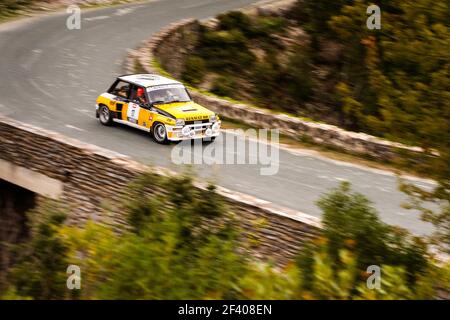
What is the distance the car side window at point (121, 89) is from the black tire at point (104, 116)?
47cm

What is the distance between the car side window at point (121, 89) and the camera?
19.9 m

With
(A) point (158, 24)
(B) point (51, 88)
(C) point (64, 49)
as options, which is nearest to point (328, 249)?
(B) point (51, 88)

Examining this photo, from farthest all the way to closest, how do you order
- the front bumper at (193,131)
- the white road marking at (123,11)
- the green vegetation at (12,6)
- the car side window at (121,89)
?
the white road marking at (123,11)
the green vegetation at (12,6)
the car side window at (121,89)
the front bumper at (193,131)

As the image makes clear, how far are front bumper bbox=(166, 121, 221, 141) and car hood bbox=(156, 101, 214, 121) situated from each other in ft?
0.65

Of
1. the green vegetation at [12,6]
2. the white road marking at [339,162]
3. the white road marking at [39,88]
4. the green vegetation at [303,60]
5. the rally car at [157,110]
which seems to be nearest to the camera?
the white road marking at [339,162]

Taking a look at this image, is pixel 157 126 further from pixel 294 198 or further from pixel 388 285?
pixel 388 285

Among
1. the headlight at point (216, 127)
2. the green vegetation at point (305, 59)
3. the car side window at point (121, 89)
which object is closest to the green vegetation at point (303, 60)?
the green vegetation at point (305, 59)

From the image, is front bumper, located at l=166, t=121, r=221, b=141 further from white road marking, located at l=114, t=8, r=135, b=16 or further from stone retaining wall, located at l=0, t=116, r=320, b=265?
white road marking, located at l=114, t=8, r=135, b=16

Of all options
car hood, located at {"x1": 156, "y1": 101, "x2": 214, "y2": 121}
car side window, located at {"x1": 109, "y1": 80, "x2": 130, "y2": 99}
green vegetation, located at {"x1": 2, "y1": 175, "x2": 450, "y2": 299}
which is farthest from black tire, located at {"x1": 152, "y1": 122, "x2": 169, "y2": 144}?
green vegetation, located at {"x1": 2, "y1": 175, "x2": 450, "y2": 299}

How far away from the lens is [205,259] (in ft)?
37.8

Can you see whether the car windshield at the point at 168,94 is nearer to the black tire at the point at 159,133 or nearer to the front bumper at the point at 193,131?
the black tire at the point at 159,133

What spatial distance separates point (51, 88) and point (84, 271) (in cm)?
1221

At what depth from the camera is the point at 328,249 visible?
37.3ft

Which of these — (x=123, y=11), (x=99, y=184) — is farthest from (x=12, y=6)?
(x=99, y=184)
